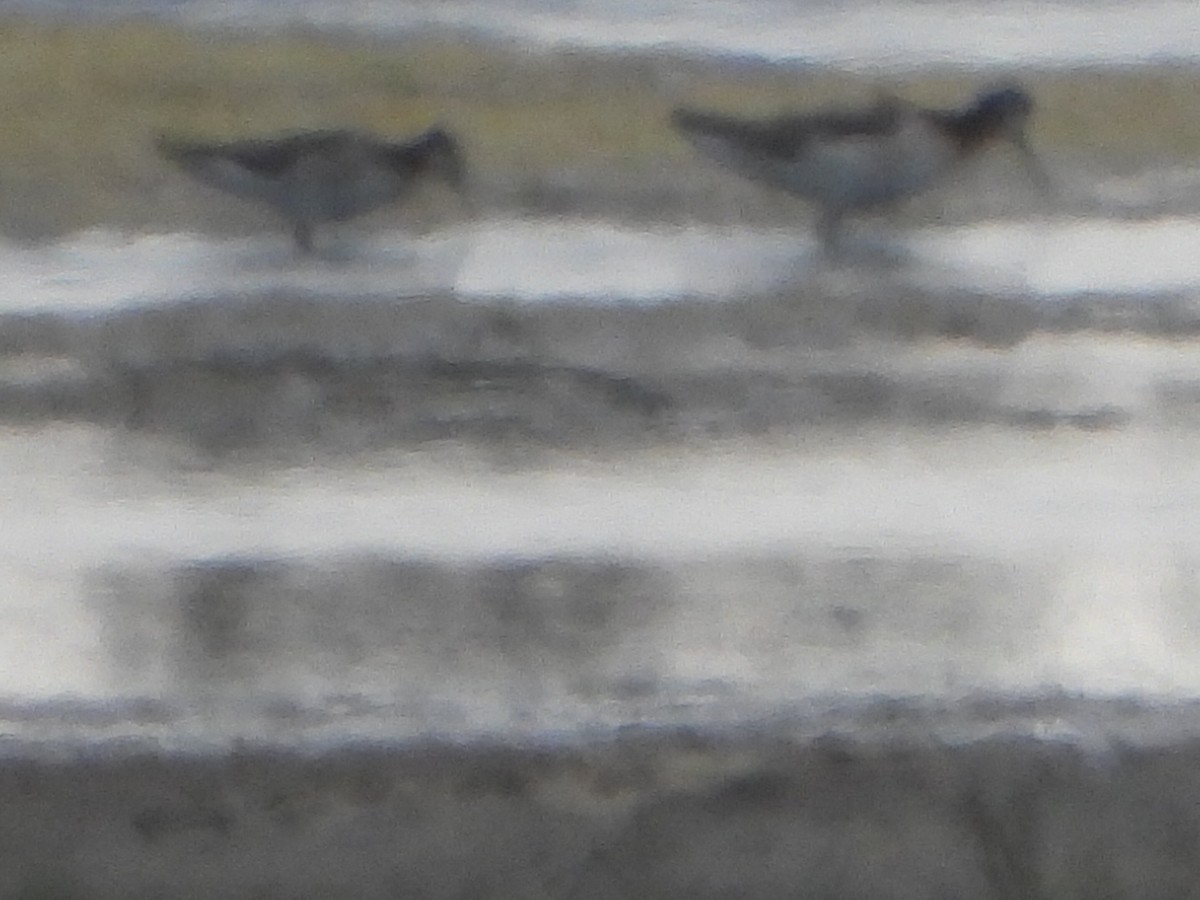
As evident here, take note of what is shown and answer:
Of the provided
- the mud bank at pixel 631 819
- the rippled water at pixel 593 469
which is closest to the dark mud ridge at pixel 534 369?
the rippled water at pixel 593 469

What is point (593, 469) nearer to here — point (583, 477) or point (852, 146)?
point (583, 477)

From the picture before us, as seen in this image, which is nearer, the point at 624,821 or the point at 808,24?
the point at 624,821

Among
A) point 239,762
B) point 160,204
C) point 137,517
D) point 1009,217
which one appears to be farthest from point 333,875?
point 1009,217

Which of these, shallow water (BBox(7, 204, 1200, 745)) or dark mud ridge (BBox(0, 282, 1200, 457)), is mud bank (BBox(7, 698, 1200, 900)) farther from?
dark mud ridge (BBox(0, 282, 1200, 457))

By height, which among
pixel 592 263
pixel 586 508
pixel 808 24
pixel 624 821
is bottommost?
pixel 624 821

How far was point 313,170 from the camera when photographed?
0.67 metres

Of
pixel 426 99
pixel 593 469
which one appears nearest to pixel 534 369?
pixel 593 469

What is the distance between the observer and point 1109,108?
0.74m

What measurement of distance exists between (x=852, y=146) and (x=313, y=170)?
0.81 feet

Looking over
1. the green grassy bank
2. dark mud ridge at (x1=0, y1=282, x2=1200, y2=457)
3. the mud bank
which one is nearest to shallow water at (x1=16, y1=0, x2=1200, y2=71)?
the green grassy bank

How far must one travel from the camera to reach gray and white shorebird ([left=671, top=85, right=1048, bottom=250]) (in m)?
0.69

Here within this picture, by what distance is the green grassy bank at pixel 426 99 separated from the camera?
2.33ft

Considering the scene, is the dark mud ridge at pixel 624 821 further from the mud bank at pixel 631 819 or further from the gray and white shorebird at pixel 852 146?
the gray and white shorebird at pixel 852 146

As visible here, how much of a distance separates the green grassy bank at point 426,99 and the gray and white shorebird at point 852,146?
0.09 ft
